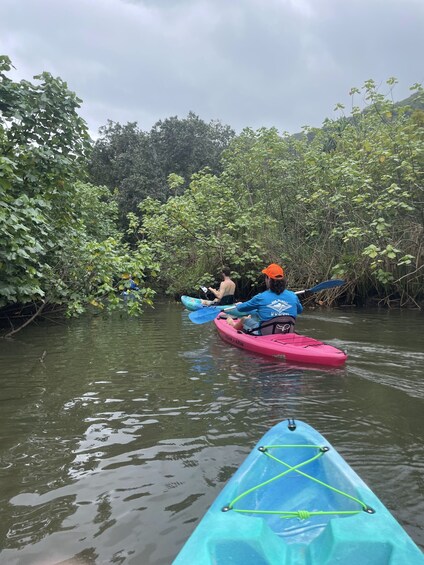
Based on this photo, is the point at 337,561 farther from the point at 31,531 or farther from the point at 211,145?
the point at 211,145

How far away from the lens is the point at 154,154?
81.3ft

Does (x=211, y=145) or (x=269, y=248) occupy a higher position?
(x=211, y=145)

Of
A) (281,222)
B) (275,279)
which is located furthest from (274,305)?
(281,222)

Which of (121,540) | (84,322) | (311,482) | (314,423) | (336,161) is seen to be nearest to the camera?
(121,540)

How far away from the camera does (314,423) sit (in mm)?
3943

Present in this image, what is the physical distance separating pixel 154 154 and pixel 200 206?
32.6 ft

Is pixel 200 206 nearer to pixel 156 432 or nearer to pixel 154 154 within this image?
pixel 154 154

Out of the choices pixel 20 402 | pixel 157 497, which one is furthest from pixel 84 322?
pixel 157 497

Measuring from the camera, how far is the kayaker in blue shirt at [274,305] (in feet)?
20.6

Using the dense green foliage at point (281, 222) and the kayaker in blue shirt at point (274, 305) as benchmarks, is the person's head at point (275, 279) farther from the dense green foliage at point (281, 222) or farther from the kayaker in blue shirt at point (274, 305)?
the dense green foliage at point (281, 222)

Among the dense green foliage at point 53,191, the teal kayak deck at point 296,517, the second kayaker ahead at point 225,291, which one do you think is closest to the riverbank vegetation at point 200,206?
the dense green foliage at point 53,191

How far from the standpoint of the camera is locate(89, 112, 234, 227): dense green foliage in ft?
78.5

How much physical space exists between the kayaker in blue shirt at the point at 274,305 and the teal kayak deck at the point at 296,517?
11.3 feet

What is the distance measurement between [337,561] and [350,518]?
0.25 metres
